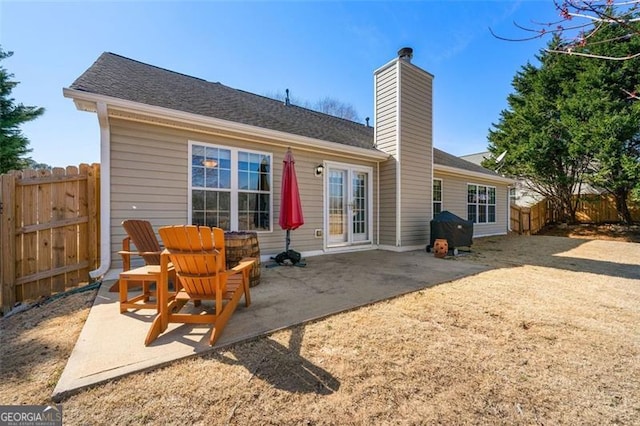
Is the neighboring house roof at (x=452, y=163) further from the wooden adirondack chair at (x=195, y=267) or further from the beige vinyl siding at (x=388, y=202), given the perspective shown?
the wooden adirondack chair at (x=195, y=267)

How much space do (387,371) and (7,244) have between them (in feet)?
15.6

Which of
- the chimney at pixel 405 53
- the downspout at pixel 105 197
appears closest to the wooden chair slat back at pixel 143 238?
the downspout at pixel 105 197

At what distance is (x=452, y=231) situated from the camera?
6.90 m

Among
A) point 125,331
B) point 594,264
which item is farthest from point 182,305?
point 594,264

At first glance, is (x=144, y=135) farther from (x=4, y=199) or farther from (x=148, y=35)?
(x=148, y=35)

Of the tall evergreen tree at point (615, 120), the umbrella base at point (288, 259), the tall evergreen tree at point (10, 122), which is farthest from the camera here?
the tall evergreen tree at point (10, 122)

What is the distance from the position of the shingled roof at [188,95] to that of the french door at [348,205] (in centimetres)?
82

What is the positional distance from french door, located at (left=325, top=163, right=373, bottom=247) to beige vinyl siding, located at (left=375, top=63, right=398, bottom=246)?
40 cm

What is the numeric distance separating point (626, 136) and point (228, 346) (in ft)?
52.5

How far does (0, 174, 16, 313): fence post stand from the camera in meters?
3.35

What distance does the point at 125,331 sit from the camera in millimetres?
2439

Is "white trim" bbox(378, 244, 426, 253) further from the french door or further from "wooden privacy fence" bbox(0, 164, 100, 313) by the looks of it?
"wooden privacy fence" bbox(0, 164, 100, 313)

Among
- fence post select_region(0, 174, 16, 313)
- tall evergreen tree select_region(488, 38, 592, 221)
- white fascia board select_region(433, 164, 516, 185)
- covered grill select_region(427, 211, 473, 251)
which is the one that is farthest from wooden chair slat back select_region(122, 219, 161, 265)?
tall evergreen tree select_region(488, 38, 592, 221)

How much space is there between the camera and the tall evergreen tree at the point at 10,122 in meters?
11.1
